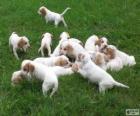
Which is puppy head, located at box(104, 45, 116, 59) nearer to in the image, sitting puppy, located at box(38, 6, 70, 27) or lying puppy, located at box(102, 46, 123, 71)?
lying puppy, located at box(102, 46, 123, 71)

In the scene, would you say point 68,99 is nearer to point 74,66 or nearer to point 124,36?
point 74,66

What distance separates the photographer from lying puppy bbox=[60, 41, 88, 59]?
333 inches

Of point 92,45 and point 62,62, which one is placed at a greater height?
point 92,45

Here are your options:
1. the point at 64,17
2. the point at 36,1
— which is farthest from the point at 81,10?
the point at 36,1

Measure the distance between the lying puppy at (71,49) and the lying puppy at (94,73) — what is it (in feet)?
2.62

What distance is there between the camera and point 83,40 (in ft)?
32.3

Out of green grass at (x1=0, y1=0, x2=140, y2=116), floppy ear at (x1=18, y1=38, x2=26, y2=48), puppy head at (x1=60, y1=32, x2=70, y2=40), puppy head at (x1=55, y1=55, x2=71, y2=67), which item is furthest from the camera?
puppy head at (x1=60, y1=32, x2=70, y2=40)

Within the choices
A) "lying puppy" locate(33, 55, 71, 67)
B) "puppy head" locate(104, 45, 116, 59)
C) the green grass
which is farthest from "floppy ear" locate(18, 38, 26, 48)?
"puppy head" locate(104, 45, 116, 59)

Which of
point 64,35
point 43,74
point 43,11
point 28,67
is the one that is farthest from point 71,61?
point 43,11

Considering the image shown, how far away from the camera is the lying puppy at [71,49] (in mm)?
8469

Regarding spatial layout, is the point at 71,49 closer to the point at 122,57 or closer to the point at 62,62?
the point at 62,62

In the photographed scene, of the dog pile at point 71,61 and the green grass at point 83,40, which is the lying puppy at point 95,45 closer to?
the dog pile at point 71,61

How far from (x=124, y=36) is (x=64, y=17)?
1.86 meters

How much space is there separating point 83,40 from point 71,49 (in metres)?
1.38
